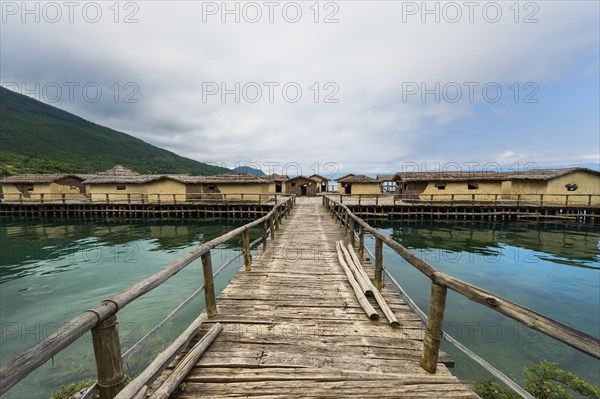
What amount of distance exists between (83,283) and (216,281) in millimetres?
6005

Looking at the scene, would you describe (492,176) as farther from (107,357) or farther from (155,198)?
(155,198)

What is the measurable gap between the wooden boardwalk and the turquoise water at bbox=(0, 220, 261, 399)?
220 cm

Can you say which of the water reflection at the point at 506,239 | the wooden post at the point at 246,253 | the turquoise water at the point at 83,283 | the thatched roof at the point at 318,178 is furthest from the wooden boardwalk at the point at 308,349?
the thatched roof at the point at 318,178

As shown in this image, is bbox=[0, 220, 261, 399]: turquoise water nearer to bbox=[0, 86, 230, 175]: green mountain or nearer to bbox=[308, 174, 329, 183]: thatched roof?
bbox=[308, 174, 329, 183]: thatched roof

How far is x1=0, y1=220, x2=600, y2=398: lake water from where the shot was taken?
21.9 feet

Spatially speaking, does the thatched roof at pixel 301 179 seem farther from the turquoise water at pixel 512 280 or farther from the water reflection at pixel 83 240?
the turquoise water at pixel 512 280

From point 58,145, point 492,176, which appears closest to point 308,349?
point 492,176

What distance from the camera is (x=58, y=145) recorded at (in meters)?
113

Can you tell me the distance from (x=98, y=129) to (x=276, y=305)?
214594mm

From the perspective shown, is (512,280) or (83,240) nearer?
(512,280)

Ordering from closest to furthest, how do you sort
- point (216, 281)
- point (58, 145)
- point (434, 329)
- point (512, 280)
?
point (434, 329) < point (216, 281) < point (512, 280) < point (58, 145)

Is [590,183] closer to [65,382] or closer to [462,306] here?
[462,306]

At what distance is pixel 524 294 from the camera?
34.4ft

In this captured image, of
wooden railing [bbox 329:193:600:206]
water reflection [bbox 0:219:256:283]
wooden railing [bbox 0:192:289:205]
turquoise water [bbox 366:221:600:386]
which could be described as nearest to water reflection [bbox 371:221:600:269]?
turquoise water [bbox 366:221:600:386]
